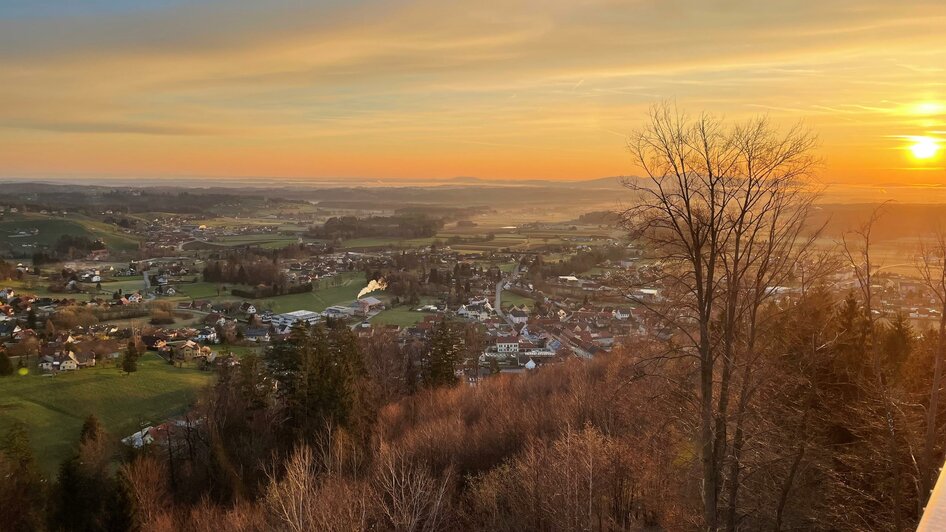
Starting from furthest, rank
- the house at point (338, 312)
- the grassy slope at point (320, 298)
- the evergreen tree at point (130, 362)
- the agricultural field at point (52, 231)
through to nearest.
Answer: the agricultural field at point (52, 231)
the grassy slope at point (320, 298)
the house at point (338, 312)
the evergreen tree at point (130, 362)

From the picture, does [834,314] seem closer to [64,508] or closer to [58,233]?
[64,508]

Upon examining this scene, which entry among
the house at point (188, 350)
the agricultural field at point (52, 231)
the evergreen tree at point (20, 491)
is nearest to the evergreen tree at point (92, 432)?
the evergreen tree at point (20, 491)

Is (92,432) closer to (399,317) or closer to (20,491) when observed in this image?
(20,491)

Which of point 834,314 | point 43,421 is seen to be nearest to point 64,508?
point 43,421

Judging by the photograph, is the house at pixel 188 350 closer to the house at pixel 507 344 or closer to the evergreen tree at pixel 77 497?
the house at pixel 507 344

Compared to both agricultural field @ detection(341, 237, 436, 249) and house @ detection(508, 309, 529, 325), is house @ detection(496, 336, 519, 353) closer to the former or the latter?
house @ detection(508, 309, 529, 325)

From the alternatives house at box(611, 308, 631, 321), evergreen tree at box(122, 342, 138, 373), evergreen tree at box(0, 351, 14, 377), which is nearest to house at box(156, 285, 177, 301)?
evergreen tree at box(0, 351, 14, 377)

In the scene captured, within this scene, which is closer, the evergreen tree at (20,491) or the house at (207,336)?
the evergreen tree at (20,491)

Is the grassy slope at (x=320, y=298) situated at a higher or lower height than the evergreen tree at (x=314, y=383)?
lower
